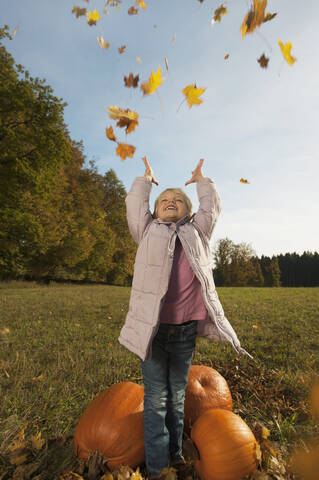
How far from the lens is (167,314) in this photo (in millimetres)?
2082

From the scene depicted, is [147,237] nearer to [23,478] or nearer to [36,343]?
[23,478]

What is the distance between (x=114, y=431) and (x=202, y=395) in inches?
30.8

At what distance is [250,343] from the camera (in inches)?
182

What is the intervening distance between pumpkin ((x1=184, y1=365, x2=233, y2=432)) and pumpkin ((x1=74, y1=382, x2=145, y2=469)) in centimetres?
44

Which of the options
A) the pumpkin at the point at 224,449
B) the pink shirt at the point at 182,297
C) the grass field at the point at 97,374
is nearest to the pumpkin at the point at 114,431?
the grass field at the point at 97,374

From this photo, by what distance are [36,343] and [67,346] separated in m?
0.66

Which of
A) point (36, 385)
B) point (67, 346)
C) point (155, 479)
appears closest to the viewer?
point (155, 479)

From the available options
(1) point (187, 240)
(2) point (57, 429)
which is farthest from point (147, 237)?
(2) point (57, 429)

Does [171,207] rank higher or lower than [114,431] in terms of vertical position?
higher

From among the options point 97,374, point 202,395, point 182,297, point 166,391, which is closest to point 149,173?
point 182,297

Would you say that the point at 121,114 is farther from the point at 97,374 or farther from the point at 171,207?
the point at 97,374

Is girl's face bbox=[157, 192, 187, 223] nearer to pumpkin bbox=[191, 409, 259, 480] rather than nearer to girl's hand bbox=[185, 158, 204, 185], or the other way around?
girl's hand bbox=[185, 158, 204, 185]

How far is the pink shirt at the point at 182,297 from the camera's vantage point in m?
2.08

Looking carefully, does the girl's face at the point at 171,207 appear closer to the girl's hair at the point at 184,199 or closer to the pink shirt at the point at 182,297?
the girl's hair at the point at 184,199
